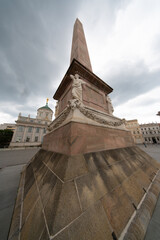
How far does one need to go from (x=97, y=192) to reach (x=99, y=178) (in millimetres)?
264

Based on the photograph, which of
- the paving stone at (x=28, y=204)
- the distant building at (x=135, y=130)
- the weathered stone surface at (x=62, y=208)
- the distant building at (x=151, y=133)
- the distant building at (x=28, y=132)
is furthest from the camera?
the distant building at (x=151, y=133)

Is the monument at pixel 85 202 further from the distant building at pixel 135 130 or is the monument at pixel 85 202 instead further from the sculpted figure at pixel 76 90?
the distant building at pixel 135 130

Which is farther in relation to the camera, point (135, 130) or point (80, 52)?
point (135, 130)

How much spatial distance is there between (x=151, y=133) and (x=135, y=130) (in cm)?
1121

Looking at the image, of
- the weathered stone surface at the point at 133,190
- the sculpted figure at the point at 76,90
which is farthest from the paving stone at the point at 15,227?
→ the sculpted figure at the point at 76,90

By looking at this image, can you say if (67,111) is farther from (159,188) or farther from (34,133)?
(34,133)

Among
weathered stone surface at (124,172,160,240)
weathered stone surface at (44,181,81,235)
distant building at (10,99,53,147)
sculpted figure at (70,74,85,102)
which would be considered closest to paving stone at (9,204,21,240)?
weathered stone surface at (44,181,81,235)

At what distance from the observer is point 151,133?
39.1 metres

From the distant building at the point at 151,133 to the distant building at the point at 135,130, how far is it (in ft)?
23.2

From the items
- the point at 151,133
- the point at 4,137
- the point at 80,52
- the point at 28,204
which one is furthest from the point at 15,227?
the point at 151,133

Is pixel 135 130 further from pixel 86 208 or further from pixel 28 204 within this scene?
pixel 28 204

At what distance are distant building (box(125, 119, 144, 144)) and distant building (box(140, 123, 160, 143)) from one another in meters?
7.06

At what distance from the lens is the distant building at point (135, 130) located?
3500 centimetres

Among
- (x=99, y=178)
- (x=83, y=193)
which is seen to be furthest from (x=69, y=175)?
(x=99, y=178)
